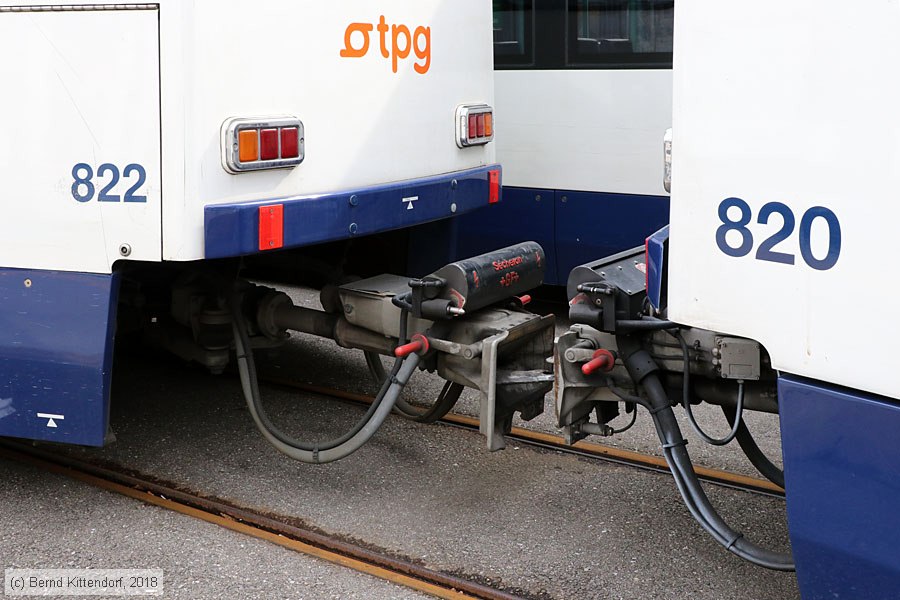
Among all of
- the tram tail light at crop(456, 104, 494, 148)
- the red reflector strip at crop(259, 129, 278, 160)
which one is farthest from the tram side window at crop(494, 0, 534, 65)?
the red reflector strip at crop(259, 129, 278, 160)

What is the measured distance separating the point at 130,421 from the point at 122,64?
206 centimetres

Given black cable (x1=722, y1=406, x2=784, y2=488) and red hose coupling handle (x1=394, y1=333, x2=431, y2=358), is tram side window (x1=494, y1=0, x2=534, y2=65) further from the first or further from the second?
black cable (x1=722, y1=406, x2=784, y2=488)

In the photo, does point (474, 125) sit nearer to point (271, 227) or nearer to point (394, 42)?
point (394, 42)

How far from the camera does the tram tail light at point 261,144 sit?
355 centimetres

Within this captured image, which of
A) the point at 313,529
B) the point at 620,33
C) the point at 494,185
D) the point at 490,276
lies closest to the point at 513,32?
the point at 620,33

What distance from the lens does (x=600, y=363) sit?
10.9 feet

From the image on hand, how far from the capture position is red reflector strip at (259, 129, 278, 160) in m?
3.63

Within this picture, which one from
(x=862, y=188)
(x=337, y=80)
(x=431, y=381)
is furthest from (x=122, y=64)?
(x=431, y=381)

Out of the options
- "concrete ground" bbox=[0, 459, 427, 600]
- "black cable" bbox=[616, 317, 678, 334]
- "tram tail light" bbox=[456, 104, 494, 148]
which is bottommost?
"concrete ground" bbox=[0, 459, 427, 600]

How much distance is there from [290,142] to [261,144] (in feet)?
0.43

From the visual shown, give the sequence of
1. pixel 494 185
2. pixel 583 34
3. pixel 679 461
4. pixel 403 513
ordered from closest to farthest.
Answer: pixel 679 461 → pixel 403 513 → pixel 494 185 → pixel 583 34

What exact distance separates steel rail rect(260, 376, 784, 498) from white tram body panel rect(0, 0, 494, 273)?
1.47m

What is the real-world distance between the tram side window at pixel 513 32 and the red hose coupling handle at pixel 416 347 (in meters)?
3.23

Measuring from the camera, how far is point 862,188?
238 centimetres
